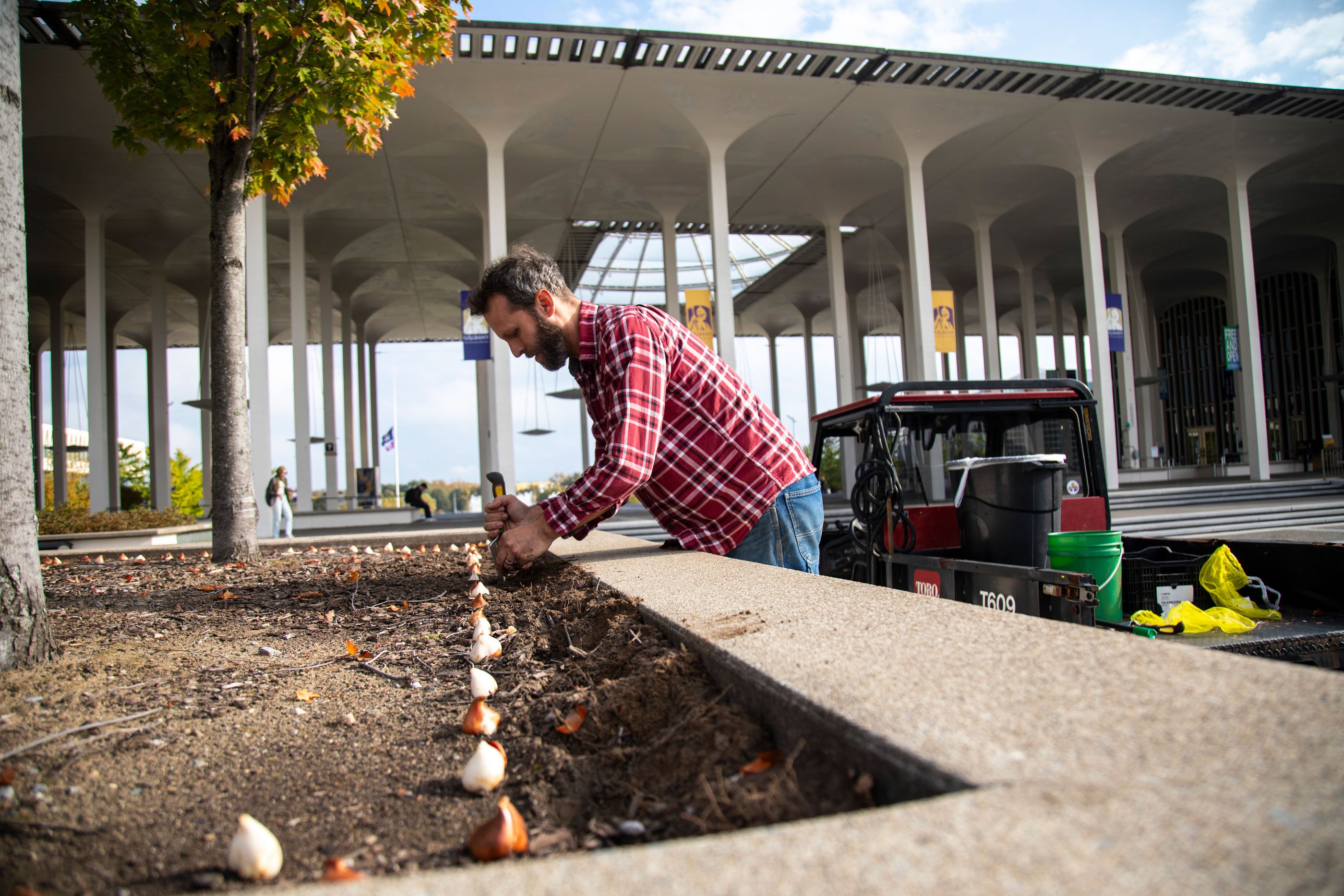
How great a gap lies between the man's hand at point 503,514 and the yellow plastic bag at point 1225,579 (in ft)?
11.5

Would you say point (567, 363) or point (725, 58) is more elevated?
point (725, 58)

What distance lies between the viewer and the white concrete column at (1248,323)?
59.8ft

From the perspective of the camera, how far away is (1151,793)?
76 centimetres

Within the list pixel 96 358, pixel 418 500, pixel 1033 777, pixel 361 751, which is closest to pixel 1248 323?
pixel 1033 777

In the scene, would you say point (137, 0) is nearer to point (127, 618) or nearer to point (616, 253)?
point (127, 618)

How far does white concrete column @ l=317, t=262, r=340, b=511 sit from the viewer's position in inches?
836

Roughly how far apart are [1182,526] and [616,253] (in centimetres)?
1724

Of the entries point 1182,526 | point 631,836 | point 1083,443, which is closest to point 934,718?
point 631,836

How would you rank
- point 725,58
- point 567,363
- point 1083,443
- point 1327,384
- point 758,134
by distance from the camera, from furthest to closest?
1. point 1327,384
2. point 758,134
3. point 725,58
4. point 1083,443
5. point 567,363

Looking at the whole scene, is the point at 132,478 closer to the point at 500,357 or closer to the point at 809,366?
the point at 500,357

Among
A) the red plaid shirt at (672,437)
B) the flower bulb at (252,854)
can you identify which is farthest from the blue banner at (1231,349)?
the flower bulb at (252,854)

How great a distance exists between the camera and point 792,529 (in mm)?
2939

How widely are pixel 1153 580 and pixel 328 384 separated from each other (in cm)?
2298

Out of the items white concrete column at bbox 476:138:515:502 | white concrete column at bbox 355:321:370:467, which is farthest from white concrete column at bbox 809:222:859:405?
white concrete column at bbox 355:321:370:467
